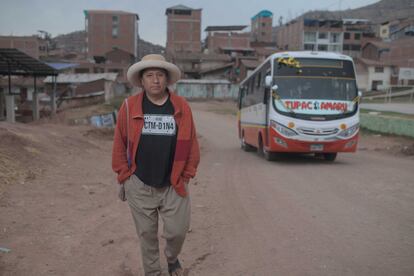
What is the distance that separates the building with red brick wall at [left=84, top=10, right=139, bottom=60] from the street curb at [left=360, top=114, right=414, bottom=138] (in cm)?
7138

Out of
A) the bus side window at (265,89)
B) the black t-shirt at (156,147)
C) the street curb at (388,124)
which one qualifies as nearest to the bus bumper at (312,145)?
the bus side window at (265,89)

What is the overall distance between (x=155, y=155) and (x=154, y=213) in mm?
518

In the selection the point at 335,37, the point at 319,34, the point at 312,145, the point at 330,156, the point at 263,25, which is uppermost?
the point at 263,25

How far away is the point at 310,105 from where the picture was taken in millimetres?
12492

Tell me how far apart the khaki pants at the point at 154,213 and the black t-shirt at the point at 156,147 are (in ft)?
0.30

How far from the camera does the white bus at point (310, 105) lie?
12305 millimetres

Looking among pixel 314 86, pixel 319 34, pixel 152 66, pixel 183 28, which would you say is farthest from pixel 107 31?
pixel 152 66

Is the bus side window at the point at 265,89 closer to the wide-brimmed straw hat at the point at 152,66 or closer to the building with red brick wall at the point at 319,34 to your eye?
the wide-brimmed straw hat at the point at 152,66

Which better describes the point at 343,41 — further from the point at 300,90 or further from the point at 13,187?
the point at 13,187

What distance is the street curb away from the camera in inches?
757

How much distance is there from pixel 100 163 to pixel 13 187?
4521 mm

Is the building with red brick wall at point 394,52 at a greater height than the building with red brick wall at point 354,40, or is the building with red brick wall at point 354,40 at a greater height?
the building with red brick wall at point 354,40

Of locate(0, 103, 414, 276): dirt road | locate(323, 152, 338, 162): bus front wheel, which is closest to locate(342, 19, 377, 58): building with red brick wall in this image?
locate(323, 152, 338, 162): bus front wheel

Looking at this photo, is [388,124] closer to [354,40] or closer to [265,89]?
[265,89]
